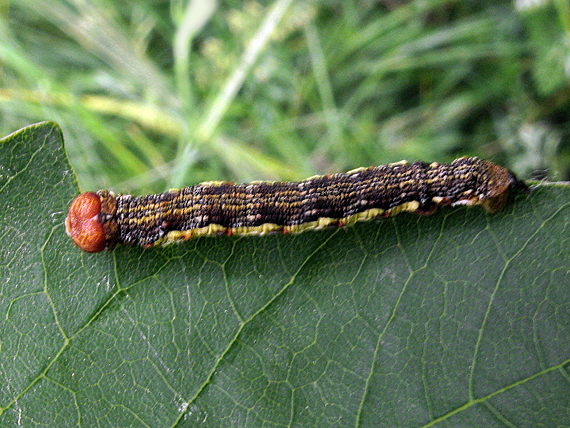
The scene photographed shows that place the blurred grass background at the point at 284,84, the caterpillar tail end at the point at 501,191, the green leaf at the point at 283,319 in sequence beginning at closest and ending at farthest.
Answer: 1. the green leaf at the point at 283,319
2. the caterpillar tail end at the point at 501,191
3. the blurred grass background at the point at 284,84

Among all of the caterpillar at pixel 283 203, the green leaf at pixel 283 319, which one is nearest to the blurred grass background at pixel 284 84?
the caterpillar at pixel 283 203

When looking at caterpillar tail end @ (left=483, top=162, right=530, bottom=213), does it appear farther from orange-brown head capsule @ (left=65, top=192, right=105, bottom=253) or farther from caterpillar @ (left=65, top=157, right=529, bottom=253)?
orange-brown head capsule @ (left=65, top=192, right=105, bottom=253)

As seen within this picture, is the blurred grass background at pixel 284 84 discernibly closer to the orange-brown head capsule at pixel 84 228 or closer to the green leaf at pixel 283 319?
the orange-brown head capsule at pixel 84 228

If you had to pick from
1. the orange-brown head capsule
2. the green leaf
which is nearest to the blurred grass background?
the orange-brown head capsule

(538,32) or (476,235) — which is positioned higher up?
(538,32)

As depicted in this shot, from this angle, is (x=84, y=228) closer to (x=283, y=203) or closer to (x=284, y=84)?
(x=283, y=203)

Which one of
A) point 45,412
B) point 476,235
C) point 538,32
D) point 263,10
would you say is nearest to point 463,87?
point 538,32

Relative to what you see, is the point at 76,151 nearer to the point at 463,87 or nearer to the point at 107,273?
the point at 107,273
